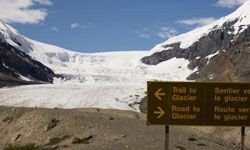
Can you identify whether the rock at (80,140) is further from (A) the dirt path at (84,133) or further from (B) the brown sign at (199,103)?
(B) the brown sign at (199,103)

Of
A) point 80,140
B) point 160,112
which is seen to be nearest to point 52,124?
point 80,140

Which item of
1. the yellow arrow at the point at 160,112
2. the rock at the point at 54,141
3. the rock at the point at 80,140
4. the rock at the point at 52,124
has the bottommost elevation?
the rock at the point at 54,141

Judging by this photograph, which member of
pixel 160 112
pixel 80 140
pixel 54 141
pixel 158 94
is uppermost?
pixel 158 94

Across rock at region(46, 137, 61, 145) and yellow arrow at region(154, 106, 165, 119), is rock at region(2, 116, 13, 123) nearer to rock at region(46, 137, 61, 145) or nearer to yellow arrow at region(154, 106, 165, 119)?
rock at region(46, 137, 61, 145)

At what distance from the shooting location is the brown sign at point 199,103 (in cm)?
2222

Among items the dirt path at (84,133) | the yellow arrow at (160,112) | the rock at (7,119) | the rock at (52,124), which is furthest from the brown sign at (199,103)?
the rock at (7,119)

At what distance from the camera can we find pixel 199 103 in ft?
74.1

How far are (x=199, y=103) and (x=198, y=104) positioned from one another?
0.05 m

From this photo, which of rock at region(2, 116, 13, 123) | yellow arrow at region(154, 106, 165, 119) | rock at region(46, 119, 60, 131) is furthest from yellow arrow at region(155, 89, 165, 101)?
rock at region(2, 116, 13, 123)

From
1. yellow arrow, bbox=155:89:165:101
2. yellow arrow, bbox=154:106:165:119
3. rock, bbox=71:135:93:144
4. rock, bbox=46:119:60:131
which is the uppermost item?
yellow arrow, bbox=155:89:165:101

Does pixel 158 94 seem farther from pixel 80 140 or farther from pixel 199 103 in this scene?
pixel 80 140

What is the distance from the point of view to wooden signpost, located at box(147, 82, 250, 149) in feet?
72.9

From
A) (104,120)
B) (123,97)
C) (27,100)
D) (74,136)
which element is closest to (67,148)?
(74,136)

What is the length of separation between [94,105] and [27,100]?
8277mm
